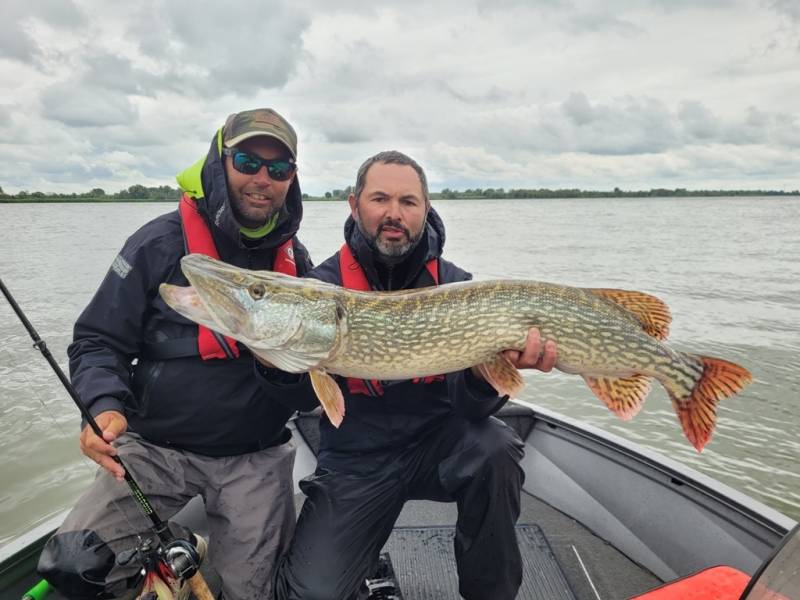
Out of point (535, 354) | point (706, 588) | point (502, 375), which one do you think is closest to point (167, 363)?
point (502, 375)

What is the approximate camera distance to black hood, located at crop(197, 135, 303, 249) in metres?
2.47

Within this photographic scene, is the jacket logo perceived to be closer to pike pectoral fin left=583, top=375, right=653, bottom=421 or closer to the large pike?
the large pike

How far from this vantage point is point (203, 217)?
8.39 ft

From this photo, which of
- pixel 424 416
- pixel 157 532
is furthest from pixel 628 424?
pixel 157 532

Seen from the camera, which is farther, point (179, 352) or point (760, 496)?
point (760, 496)

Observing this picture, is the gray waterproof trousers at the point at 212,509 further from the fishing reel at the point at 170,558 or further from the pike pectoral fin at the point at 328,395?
the pike pectoral fin at the point at 328,395

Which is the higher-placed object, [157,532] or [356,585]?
[157,532]

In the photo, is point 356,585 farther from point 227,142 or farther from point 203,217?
point 227,142

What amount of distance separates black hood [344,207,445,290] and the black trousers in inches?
28.4

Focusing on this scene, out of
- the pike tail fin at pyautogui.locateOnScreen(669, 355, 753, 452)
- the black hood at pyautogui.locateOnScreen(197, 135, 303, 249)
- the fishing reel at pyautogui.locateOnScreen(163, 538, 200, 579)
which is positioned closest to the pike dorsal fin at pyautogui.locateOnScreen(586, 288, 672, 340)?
the pike tail fin at pyautogui.locateOnScreen(669, 355, 753, 452)

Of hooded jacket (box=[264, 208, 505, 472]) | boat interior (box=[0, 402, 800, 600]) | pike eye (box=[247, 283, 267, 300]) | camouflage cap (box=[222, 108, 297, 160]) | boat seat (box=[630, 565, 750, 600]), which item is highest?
camouflage cap (box=[222, 108, 297, 160])

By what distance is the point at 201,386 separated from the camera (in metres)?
2.34

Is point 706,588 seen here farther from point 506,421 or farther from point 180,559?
point 506,421

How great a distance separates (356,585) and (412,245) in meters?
1.51
